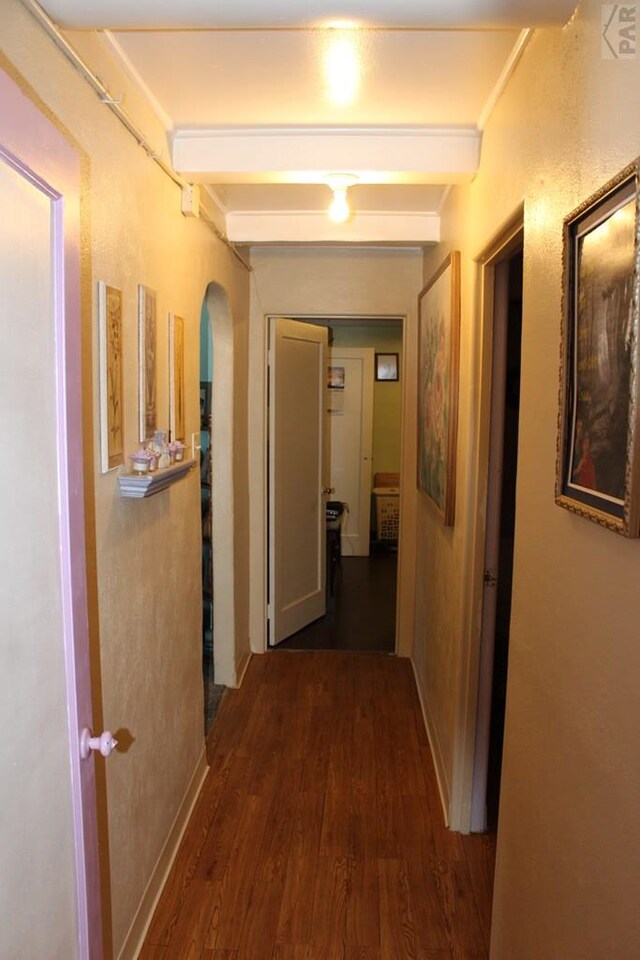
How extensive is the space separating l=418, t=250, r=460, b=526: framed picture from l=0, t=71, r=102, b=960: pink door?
156 centimetres

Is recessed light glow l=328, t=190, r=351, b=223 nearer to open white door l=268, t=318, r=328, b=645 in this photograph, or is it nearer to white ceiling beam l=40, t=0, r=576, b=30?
white ceiling beam l=40, t=0, r=576, b=30

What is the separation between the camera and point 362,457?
20.5 ft

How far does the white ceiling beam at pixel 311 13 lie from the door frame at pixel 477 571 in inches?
30.5

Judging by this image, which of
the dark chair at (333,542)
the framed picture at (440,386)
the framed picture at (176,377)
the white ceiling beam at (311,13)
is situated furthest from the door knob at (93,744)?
the dark chair at (333,542)

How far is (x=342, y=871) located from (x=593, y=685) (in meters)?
1.58

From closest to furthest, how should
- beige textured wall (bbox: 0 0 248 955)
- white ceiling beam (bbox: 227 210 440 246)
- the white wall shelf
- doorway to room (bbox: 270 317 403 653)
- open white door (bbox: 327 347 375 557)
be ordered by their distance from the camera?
beige textured wall (bbox: 0 0 248 955), the white wall shelf, white ceiling beam (bbox: 227 210 440 246), doorway to room (bbox: 270 317 403 653), open white door (bbox: 327 347 375 557)

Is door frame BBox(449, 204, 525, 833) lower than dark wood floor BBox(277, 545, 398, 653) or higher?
higher

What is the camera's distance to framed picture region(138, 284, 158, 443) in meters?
1.83

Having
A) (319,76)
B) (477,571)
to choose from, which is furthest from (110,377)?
(477,571)

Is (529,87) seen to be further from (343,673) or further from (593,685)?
(343,673)

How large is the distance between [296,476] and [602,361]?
10.5ft

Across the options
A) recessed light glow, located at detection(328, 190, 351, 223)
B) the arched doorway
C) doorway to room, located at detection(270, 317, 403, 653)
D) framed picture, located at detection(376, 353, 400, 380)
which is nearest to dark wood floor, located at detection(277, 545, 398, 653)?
doorway to room, located at detection(270, 317, 403, 653)

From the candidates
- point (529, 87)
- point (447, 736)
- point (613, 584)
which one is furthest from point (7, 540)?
point (447, 736)

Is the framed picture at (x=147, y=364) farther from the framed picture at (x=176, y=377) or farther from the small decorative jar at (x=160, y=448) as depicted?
the framed picture at (x=176, y=377)
